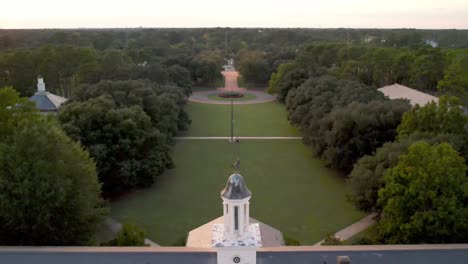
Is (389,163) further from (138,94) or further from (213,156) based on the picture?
(138,94)

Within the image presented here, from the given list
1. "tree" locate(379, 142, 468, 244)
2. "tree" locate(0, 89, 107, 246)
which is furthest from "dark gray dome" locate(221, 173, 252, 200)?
"tree" locate(379, 142, 468, 244)

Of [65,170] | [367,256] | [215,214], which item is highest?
[65,170]

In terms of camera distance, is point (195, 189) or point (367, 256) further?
point (195, 189)

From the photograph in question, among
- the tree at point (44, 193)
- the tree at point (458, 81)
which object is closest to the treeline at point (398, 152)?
the tree at point (458, 81)

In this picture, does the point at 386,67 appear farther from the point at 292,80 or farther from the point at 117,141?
the point at 117,141

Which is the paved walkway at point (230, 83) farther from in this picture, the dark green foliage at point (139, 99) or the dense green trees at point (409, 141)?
the dense green trees at point (409, 141)

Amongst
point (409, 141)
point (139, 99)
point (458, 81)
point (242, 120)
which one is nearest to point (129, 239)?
point (409, 141)

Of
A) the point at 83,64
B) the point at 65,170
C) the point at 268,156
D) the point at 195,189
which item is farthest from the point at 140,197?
the point at 83,64

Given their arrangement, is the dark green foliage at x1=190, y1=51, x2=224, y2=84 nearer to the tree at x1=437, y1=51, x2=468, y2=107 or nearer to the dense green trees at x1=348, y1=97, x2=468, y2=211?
the tree at x1=437, y1=51, x2=468, y2=107
